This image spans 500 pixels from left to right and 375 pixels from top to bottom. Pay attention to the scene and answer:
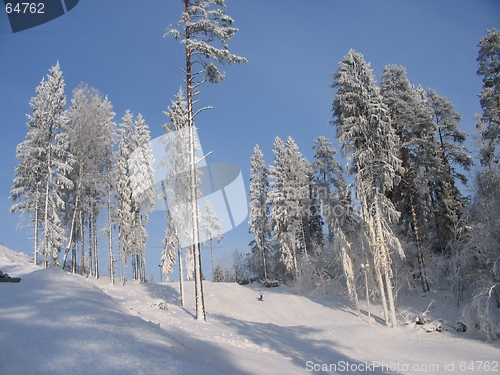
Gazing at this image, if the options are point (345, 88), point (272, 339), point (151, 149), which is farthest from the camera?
point (151, 149)

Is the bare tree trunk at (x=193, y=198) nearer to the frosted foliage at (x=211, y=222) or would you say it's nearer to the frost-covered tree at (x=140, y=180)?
the frost-covered tree at (x=140, y=180)

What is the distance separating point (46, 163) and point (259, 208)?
83.6 ft

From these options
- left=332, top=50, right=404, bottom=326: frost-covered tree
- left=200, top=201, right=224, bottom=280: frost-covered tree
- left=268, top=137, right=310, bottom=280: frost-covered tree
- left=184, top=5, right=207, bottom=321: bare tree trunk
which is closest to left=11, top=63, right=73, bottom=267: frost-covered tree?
left=184, top=5, right=207, bottom=321: bare tree trunk

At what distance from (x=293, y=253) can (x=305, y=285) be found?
617 cm

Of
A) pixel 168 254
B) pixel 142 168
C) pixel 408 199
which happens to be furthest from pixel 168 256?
pixel 408 199

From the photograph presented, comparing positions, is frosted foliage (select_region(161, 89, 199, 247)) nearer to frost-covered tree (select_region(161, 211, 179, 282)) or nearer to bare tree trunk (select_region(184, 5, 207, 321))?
frost-covered tree (select_region(161, 211, 179, 282))

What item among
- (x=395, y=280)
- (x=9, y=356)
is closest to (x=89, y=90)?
(x=9, y=356)

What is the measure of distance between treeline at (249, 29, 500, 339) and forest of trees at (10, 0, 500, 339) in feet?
0.29

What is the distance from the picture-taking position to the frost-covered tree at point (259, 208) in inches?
1721

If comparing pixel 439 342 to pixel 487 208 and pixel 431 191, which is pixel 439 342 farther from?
pixel 431 191

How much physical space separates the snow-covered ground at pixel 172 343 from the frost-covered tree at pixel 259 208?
22.4 m

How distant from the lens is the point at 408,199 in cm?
2636

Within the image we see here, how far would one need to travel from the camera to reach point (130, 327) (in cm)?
613

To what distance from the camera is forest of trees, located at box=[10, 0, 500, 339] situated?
56.9ft
